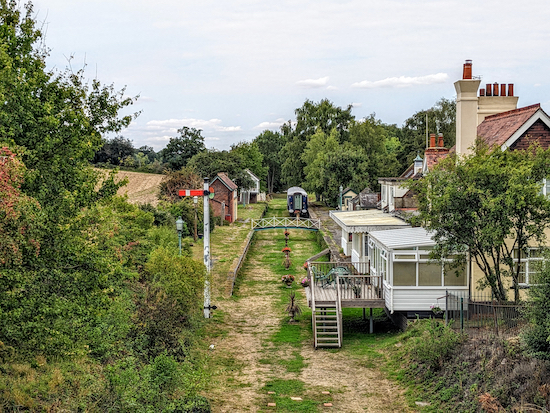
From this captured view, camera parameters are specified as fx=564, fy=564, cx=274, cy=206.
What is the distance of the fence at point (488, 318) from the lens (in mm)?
13406

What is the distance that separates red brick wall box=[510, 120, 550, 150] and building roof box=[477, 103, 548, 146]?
226 mm

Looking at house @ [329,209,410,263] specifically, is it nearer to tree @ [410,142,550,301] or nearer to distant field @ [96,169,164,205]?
tree @ [410,142,550,301]

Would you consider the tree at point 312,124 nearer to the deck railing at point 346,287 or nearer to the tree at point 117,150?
the tree at point 117,150

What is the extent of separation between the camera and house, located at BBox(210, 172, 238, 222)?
5124 centimetres

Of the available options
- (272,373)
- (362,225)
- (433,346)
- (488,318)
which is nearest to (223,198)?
(362,225)

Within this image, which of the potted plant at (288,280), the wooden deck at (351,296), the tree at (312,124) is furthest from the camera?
the tree at (312,124)

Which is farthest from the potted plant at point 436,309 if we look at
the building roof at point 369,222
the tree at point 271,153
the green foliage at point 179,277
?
the tree at point 271,153

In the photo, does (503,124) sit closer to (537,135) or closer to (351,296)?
(537,135)

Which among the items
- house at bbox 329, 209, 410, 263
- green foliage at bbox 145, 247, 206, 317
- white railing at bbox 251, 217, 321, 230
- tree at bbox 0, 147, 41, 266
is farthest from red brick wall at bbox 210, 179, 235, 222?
tree at bbox 0, 147, 41, 266

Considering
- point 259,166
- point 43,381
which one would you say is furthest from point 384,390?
point 259,166

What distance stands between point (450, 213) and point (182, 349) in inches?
324

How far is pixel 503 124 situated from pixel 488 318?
810 cm

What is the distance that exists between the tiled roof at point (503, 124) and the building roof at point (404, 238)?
366 cm

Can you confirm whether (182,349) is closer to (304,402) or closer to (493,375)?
(304,402)
